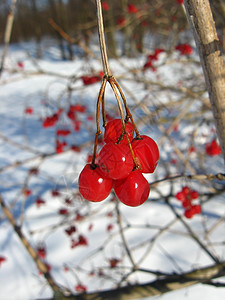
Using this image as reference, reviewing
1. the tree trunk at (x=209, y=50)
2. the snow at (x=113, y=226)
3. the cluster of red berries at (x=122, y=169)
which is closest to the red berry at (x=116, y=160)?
the cluster of red berries at (x=122, y=169)

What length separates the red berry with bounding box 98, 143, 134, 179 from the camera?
0.50m

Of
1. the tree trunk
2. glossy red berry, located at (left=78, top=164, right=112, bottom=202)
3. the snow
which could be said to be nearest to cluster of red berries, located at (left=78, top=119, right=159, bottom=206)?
glossy red berry, located at (left=78, top=164, right=112, bottom=202)

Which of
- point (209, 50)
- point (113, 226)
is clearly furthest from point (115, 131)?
point (113, 226)

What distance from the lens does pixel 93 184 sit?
1.76 feet

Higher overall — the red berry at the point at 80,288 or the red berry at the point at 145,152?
the red berry at the point at 145,152

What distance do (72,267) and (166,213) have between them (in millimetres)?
1220

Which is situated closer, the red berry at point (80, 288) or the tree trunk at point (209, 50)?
the tree trunk at point (209, 50)

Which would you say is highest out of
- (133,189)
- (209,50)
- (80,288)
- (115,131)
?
(209,50)

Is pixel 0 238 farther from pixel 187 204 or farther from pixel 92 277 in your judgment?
pixel 187 204

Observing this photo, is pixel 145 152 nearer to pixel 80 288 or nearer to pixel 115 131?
pixel 115 131

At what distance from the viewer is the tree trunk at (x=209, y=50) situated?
478 millimetres

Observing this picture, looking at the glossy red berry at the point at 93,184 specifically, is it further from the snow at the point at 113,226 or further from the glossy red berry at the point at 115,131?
the snow at the point at 113,226

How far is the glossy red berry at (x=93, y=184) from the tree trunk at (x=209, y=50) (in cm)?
32

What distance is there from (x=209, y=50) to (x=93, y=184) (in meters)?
0.38
